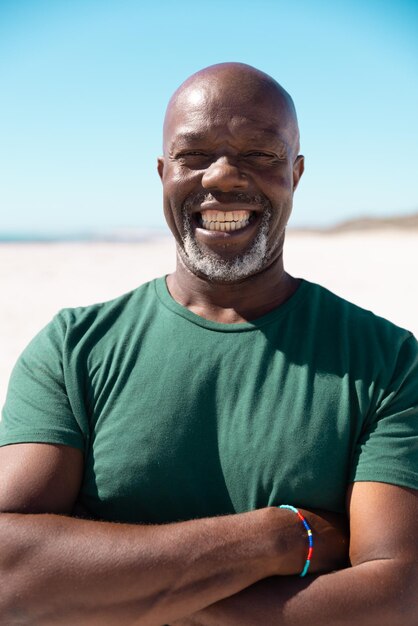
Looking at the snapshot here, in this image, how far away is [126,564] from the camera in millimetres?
2074

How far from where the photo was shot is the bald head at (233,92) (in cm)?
252

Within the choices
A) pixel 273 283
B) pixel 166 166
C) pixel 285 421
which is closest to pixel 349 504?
pixel 285 421

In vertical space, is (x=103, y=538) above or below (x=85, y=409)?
below

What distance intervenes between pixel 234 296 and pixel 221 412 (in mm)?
428

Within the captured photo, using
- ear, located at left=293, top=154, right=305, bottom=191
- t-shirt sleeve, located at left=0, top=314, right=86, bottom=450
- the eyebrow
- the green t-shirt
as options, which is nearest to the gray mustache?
the eyebrow

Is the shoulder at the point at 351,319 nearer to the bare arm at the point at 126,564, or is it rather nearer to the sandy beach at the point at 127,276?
the bare arm at the point at 126,564

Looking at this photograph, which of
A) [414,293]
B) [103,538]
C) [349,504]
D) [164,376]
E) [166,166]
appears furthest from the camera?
[414,293]

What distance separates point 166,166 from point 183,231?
0.22 meters

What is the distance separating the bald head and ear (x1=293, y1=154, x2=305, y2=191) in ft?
0.30

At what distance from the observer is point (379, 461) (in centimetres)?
223

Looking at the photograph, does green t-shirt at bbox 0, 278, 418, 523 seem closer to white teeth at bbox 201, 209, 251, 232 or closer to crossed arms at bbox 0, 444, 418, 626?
crossed arms at bbox 0, 444, 418, 626

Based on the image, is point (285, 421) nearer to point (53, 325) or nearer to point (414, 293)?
point (53, 325)

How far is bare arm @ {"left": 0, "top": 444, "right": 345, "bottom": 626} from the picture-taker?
207 centimetres

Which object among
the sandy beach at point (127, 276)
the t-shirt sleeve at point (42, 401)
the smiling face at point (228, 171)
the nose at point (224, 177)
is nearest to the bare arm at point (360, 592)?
the t-shirt sleeve at point (42, 401)
